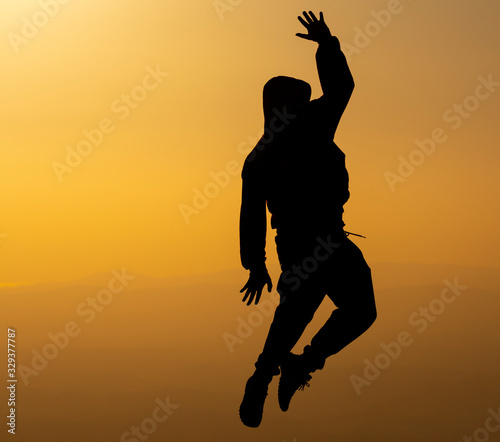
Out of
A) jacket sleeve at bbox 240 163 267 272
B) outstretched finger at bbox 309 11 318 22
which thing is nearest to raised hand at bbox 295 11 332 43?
outstretched finger at bbox 309 11 318 22

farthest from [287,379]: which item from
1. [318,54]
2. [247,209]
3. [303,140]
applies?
[318,54]

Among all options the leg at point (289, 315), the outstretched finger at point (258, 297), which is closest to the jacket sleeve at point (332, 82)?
the leg at point (289, 315)

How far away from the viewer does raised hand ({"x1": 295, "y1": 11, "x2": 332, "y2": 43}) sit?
26.8ft

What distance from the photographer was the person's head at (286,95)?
27.4 ft

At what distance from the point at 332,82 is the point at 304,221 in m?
1.28

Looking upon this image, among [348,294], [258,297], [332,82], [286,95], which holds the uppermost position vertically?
[332,82]

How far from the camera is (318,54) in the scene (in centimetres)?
818

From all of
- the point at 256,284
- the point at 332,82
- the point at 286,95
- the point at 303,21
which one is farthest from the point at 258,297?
the point at 303,21

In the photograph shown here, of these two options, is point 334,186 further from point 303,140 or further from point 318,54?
point 318,54

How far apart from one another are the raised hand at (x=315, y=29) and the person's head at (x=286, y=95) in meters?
0.43

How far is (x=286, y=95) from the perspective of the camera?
27.4 ft

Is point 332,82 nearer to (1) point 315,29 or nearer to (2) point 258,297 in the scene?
(1) point 315,29

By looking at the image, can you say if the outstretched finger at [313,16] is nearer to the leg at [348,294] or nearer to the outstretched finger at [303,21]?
the outstretched finger at [303,21]

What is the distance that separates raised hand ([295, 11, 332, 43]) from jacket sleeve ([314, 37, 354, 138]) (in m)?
0.05
